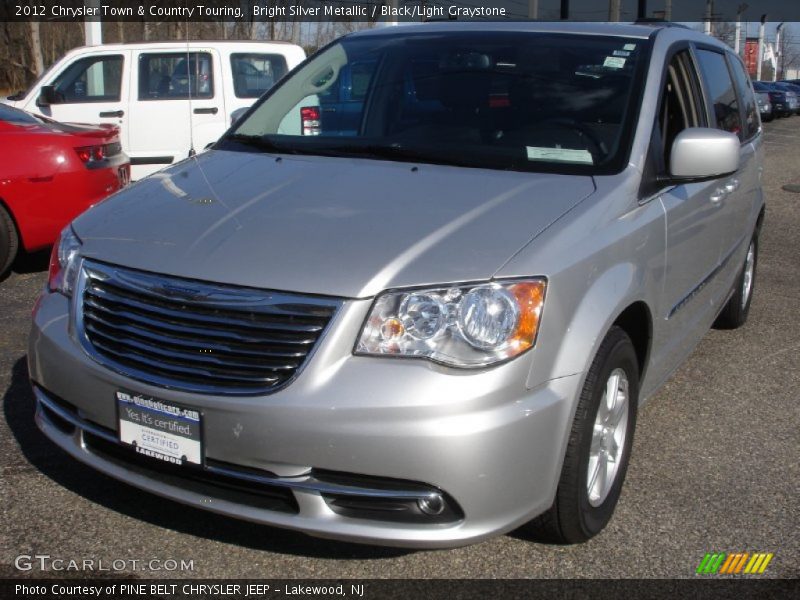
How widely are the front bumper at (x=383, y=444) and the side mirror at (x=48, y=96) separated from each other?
782 centimetres

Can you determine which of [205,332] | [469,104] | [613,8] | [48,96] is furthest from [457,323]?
[613,8]

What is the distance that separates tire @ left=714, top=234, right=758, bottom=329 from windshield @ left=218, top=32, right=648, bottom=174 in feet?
7.17

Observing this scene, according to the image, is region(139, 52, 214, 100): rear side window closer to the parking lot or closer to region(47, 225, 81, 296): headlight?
the parking lot

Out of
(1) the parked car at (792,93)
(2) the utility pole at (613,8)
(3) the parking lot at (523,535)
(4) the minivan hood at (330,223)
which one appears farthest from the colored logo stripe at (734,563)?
(1) the parked car at (792,93)

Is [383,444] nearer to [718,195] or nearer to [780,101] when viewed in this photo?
[718,195]

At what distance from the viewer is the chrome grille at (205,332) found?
265 centimetres

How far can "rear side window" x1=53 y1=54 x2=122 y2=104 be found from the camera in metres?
10.3

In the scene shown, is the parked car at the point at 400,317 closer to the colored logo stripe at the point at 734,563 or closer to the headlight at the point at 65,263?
the headlight at the point at 65,263

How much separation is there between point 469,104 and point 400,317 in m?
1.53

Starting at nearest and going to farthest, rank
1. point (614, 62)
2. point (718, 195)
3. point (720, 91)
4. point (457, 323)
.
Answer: point (457, 323)
point (614, 62)
point (718, 195)
point (720, 91)

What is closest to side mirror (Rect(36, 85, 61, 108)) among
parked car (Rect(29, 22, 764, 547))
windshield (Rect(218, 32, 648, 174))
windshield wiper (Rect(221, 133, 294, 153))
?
windshield (Rect(218, 32, 648, 174))

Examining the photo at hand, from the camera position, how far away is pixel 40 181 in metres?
6.70

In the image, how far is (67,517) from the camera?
10.8 ft

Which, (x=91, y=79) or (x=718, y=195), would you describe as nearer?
(x=718, y=195)
